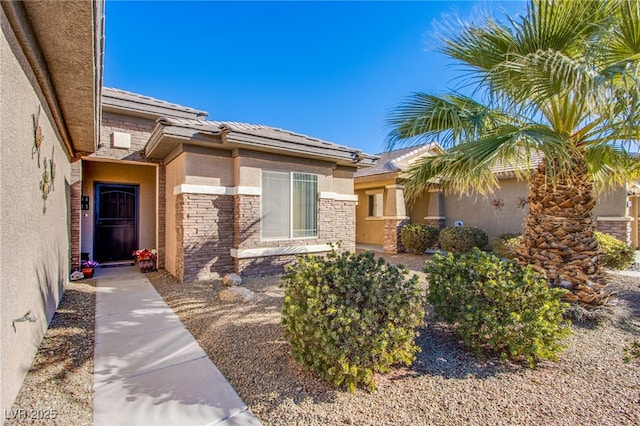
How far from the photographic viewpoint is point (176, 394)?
3.10 metres

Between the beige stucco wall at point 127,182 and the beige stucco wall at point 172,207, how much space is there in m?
1.44

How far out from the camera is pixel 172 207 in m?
8.41

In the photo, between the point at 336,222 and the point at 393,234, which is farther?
the point at 393,234

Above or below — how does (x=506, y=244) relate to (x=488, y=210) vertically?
below

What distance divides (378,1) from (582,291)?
7896 mm

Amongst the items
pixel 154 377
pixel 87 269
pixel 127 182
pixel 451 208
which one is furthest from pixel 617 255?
pixel 127 182

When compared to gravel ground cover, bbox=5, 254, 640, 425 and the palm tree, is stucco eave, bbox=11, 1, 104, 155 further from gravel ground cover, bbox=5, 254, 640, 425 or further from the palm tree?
the palm tree

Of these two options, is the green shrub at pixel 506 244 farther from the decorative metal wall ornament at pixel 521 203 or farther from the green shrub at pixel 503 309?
the green shrub at pixel 503 309

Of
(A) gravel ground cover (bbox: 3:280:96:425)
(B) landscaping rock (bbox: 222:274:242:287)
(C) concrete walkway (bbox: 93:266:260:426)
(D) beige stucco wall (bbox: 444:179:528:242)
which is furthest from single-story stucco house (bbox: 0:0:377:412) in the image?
(D) beige stucco wall (bbox: 444:179:528:242)

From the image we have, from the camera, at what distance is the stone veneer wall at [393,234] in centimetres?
1352

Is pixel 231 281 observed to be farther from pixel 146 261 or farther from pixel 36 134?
pixel 36 134

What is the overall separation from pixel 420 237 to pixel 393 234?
54.3 inches

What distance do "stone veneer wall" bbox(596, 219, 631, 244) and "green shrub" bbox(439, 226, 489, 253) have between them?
360cm

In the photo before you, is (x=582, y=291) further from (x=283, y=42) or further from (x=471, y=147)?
(x=283, y=42)
